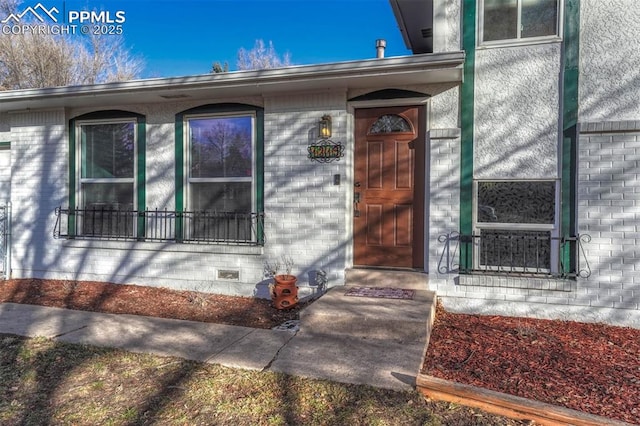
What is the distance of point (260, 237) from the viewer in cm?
589

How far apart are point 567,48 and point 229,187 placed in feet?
14.8

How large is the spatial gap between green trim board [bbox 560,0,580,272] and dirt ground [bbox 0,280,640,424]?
1.04 m

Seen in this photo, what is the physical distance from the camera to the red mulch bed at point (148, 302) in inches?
197

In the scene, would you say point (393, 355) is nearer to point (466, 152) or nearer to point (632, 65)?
point (466, 152)

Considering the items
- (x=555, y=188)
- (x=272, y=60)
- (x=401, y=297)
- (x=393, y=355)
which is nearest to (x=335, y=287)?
(x=401, y=297)

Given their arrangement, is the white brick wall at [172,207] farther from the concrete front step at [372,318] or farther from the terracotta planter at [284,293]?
→ the concrete front step at [372,318]

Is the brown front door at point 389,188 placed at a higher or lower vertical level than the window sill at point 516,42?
lower

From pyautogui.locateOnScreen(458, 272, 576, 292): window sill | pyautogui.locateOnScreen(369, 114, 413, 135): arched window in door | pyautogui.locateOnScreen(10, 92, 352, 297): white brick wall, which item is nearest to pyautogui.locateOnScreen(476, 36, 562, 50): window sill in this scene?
pyautogui.locateOnScreen(369, 114, 413, 135): arched window in door

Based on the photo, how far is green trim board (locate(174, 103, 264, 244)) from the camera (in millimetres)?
5895

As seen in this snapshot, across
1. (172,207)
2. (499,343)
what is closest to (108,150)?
(172,207)

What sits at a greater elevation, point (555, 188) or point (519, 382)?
point (555, 188)

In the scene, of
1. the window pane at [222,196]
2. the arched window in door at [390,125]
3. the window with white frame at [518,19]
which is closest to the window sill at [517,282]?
the arched window in door at [390,125]

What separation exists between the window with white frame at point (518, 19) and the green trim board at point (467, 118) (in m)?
0.14

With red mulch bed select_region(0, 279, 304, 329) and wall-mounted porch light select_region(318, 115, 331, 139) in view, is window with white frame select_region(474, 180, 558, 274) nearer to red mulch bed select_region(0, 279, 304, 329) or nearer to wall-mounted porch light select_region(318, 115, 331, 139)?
wall-mounted porch light select_region(318, 115, 331, 139)
